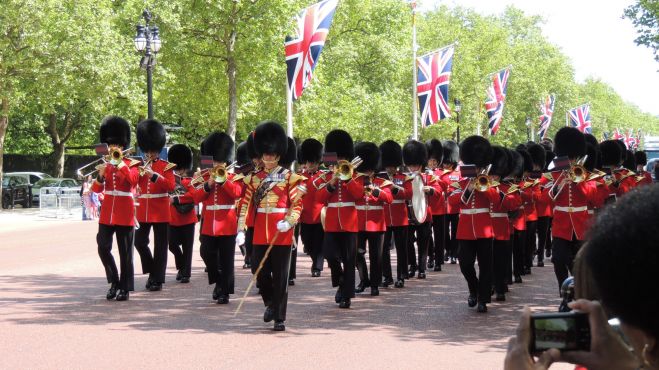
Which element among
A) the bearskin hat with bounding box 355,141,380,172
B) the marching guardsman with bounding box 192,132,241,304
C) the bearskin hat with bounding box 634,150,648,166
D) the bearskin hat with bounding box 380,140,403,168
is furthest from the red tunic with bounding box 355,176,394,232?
the bearskin hat with bounding box 634,150,648,166

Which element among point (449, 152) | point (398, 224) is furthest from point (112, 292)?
point (449, 152)

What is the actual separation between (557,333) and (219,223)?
29.2 ft

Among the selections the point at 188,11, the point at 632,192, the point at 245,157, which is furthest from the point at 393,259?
the point at 188,11

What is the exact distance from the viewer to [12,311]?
31.6 ft

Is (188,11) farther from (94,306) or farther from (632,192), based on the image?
(632,192)

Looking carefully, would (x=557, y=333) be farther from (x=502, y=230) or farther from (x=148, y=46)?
(x=148, y=46)

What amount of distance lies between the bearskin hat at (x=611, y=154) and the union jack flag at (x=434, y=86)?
580 inches

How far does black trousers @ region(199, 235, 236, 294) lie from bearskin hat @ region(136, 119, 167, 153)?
1851 mm

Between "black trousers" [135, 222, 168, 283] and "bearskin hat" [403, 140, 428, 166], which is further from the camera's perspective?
"bearskin hat" [403, 140, 428, 166]

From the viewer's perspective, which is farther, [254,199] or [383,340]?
[254,199]

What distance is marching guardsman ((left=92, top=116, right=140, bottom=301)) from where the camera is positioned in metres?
10.4

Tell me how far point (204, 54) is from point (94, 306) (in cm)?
2453

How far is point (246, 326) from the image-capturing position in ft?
28.5

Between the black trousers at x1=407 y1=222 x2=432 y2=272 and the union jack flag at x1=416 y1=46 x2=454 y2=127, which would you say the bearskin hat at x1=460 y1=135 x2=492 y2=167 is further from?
the union jack flag at x1=416 y1=46 x2=454 y2=127
